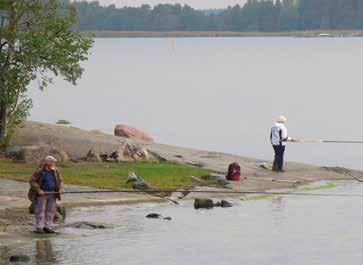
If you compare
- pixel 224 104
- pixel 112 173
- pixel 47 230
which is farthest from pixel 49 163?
pixel 224 104

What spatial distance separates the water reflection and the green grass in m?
6.87

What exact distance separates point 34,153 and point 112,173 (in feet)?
7.50

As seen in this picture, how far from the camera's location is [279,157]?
38.2 meters

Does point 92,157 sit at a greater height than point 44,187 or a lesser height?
lesser

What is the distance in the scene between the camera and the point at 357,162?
163 feet

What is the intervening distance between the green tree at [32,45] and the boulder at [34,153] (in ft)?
4.43

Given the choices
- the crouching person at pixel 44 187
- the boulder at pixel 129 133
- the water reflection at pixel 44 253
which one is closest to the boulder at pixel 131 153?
the boulder at pixel 129 133

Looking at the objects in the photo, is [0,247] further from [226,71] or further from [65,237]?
[226,71]

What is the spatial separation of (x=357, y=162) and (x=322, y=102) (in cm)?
4141

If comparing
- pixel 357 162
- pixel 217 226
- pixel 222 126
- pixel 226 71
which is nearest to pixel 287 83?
pixel 226 71

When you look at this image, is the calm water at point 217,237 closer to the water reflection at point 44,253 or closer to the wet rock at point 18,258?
the water reflection at point 44,253

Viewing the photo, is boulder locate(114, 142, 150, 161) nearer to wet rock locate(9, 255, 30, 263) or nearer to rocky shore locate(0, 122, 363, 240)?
rocky shore locate(0, 122, 363, 240)

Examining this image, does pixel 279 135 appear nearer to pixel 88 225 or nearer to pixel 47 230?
pixel 88 225

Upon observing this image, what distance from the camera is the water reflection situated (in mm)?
23886
